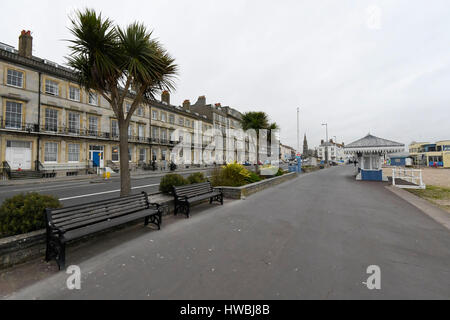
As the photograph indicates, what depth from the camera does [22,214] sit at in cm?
328

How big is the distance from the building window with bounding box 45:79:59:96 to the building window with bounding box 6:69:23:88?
2018 mm

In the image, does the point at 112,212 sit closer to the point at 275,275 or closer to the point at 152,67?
the point at 275,275

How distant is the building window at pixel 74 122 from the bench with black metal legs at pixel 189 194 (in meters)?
23.9

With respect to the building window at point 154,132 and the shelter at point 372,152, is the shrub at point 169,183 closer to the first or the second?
the shelter at point 372,152

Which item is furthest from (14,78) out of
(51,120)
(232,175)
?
(232,175)

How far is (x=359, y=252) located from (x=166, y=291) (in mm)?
3396

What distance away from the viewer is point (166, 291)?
244cm

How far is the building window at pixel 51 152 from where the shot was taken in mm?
20584

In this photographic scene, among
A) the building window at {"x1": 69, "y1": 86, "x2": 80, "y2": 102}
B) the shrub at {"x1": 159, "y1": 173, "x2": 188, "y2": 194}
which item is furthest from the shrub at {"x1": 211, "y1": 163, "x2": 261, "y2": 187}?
the building window at {"x1": 69, "y1": 86, "x2": 80, "y2": 102}

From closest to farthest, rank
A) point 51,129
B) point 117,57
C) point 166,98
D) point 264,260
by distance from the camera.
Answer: point 264,260
point 117,57
point 51,129
point 166,98

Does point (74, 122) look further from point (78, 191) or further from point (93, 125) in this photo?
point (78, 191)

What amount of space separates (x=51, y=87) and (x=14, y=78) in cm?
288
